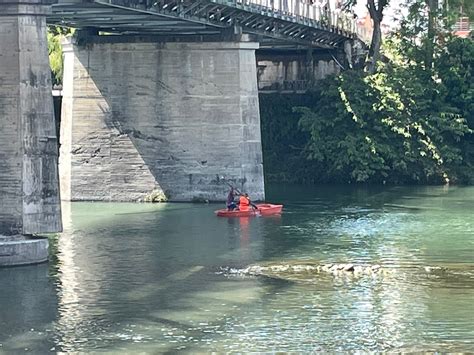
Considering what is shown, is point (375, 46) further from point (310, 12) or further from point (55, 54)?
point (55, 54)

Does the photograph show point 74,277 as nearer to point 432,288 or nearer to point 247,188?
point 432,288

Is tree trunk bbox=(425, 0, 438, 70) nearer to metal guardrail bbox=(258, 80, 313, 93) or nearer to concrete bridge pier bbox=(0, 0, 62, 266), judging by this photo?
metal guardrail bbox=(258, 80, 313, 93)

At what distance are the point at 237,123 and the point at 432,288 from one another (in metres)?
23.9

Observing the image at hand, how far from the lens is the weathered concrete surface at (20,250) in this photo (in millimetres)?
37125

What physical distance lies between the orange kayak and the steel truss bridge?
24.1 feet

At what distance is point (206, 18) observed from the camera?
179 ft

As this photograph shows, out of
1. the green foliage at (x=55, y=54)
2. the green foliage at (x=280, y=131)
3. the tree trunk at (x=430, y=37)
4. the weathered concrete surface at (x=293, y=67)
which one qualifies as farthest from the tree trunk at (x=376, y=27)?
the green foliage at (x=55, y=54)

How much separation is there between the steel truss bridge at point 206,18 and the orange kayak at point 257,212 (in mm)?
7345

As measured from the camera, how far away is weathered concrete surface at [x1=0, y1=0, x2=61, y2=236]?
1469 inches

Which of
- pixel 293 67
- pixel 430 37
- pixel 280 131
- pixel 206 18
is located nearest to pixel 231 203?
pixel 206 18

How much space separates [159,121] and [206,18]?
5847mm

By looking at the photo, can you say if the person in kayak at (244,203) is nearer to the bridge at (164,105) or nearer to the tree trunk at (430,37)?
the bridge at (164,105)

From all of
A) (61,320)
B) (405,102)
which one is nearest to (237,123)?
(405,102)

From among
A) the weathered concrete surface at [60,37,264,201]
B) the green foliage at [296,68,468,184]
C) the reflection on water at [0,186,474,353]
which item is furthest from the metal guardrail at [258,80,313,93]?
the reflection on water at [0,186,474,353]
